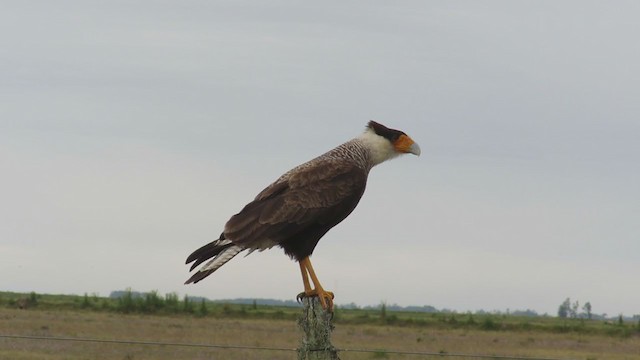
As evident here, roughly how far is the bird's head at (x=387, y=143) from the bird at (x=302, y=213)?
20mm

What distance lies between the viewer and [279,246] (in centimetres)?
827

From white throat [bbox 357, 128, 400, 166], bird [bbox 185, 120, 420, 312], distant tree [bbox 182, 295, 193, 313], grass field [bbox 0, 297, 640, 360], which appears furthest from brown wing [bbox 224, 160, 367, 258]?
distant tree [bbox 182, 295, 193, 313]

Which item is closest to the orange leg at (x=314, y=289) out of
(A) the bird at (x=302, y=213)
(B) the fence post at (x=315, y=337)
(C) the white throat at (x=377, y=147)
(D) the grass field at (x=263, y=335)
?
(A) the bird at (x=302, y=213)

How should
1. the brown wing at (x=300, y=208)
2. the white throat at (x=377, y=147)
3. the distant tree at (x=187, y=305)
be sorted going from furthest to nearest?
the distant tree at (x=187, y=305)
the white throat at (x=377, y=147)
the brown wing at (x=300, y=208)

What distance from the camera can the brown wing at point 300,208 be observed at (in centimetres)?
789

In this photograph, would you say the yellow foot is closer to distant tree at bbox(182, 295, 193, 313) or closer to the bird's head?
the bird's head

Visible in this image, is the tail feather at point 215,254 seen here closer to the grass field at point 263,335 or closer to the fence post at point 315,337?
the fence post at point 315,337

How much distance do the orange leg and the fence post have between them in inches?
16.9

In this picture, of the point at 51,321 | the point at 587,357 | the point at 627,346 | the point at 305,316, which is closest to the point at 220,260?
the point at 305,316

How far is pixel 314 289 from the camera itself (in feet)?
26.6

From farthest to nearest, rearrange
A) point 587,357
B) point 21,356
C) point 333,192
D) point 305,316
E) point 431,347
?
1. point 431,347
2. point 587,357
3. point 21,356
4. point 333,192
5. point 305,316

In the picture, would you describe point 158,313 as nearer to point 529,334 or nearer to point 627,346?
point 529,334

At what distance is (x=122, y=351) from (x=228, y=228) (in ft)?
58.1

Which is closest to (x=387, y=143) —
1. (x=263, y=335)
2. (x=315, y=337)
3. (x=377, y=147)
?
(x=377, y=147)
